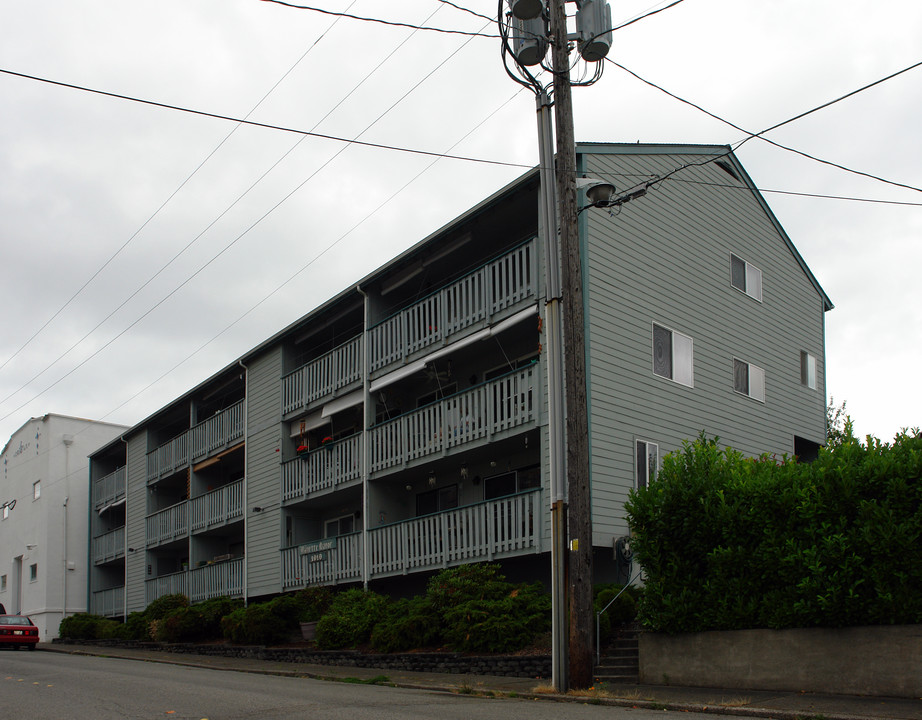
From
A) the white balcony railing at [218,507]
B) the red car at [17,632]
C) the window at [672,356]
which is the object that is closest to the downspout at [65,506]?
the red car at [17,632]

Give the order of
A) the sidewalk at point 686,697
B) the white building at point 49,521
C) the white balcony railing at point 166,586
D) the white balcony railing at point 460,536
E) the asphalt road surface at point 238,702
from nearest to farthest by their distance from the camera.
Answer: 1. the sidewalk at point 686,697
2. the asphalt road surface at point 238,702
3. the white balcony railing at point 460,536
4. the white balcony railing at point 166,586
5. the white building at point 49,521

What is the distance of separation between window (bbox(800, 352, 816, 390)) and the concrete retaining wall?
13.6m

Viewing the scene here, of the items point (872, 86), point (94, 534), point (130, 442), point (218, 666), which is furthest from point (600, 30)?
point (94, 534)

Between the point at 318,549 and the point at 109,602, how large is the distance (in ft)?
60.2

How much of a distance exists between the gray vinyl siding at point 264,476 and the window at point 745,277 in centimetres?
1310

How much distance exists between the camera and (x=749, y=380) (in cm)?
2350

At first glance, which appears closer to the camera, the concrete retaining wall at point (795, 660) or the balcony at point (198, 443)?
the concrete retaining wall at point (795, 660)

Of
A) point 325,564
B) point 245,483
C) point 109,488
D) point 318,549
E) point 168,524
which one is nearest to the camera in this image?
point 325,564

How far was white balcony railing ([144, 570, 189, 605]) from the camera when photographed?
31953 millimetres

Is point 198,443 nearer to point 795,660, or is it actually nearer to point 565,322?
point 565,322

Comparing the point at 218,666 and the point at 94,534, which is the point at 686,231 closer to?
the point at 218,666

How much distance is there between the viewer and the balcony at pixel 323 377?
25031 millimetres

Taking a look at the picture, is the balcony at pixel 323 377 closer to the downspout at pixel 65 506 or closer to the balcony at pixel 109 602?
the balcony at pixel 109 602

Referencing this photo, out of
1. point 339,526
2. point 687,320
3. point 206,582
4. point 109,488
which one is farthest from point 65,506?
point 687,320
